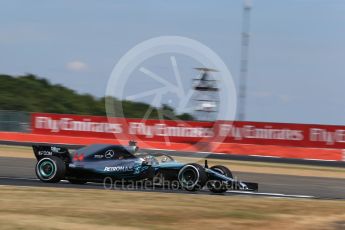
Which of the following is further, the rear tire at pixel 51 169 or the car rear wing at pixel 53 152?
the car rear wing at pixel 53 152

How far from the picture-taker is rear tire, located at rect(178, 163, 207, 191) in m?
13.1

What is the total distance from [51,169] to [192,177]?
3.03 m

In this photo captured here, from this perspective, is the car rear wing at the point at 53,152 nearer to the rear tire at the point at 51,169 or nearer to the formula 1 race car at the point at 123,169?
the formula 1 race car at the point at 123,169

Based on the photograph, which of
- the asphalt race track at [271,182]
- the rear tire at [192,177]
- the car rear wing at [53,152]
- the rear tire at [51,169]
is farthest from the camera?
the asphalt race track at [271,182]

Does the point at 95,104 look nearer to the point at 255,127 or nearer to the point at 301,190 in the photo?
the point at 255,127

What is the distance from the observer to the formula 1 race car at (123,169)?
524 inches

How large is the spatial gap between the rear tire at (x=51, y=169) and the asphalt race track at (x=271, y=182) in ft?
0.59

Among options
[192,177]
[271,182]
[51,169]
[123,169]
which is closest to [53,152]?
[51,169]

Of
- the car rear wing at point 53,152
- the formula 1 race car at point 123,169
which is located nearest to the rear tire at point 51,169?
the formula 1 race car at point 123,169

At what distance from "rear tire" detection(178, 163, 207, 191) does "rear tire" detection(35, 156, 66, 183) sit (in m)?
2.52

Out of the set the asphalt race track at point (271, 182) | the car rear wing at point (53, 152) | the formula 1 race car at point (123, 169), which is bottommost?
the asphalt race track at point (271, 182)

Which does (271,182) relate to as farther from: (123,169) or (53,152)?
(53,152)

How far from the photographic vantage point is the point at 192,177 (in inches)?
522

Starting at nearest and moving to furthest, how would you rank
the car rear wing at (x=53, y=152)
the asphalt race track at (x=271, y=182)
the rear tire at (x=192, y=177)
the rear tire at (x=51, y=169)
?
the rear tire at (x=192, y=177) → the rear tire at (x=51, y=169) → the car rear wing at (x=53, y=152) → the asphalt race track at (x=271, y=182)
